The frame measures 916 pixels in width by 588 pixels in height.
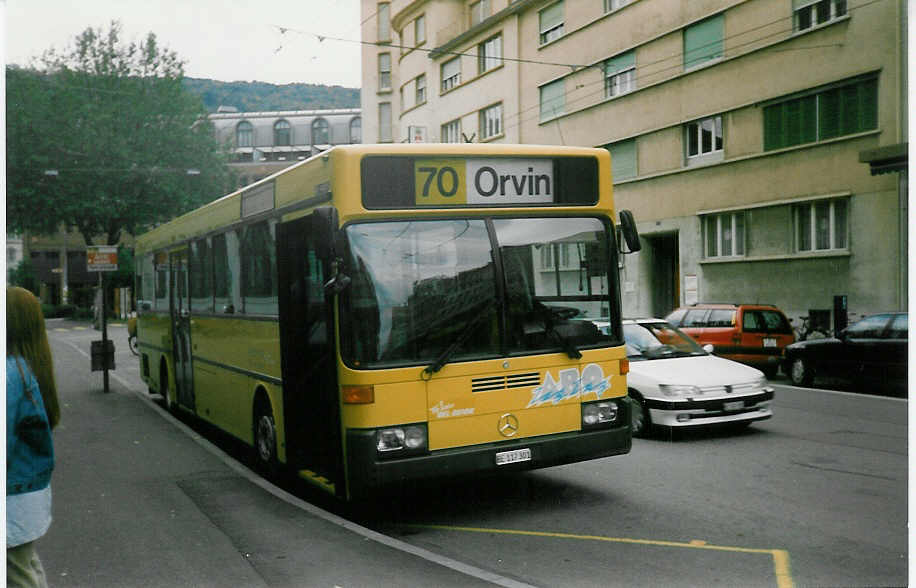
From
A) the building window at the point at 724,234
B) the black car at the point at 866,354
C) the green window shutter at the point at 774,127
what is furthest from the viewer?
the building window at the point at 724,234

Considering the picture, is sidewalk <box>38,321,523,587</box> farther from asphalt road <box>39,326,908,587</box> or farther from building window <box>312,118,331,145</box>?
building window <box>312,118,331,145</box>

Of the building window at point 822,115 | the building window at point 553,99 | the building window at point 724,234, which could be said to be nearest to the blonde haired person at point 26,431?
the building window at point 822,115

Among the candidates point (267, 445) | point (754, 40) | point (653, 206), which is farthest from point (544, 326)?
point (653, 206)

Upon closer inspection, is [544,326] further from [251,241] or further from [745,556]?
[251,241]

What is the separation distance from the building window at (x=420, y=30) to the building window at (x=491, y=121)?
13.9 feet

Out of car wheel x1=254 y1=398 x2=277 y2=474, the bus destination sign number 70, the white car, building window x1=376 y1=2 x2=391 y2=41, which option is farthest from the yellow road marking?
building window x1=376 y1=2 x2=391 y2=41

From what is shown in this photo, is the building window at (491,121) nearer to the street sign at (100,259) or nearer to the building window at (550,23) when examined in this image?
the building window at (550,23)

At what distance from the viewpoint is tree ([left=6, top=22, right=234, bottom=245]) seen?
1688 cm

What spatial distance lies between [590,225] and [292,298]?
2452mm

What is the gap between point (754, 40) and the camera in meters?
23.6

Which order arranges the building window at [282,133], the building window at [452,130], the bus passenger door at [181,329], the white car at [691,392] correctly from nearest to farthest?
the white car at [691,392], the bus passenger door at [181,329], the building window at [452,130], the building window at [282,133]

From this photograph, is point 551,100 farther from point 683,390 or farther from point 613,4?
point 683,390

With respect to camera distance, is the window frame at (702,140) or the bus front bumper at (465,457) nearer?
the bus front bumper at (465,457)

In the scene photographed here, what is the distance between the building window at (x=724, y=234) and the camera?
25.1m
